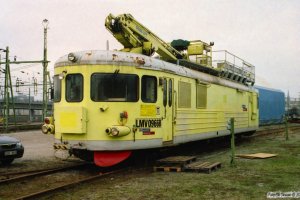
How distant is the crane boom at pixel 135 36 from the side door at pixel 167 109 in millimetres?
2078

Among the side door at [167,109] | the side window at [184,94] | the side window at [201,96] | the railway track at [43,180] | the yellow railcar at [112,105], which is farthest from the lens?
the side window at [201,96]

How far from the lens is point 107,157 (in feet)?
32.6

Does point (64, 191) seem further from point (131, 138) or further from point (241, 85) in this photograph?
point (241, 85)

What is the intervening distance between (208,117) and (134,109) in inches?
188

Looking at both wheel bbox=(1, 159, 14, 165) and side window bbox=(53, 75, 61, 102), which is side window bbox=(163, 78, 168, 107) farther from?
wheel bbox=(1, 159, 14, 165)

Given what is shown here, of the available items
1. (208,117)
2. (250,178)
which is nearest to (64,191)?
(250,178)

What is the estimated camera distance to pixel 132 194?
774 centimetres

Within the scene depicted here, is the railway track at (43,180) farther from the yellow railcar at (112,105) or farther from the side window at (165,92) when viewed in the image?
the side window at (165,92)

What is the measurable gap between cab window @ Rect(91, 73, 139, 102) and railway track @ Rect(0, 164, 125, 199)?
1.93 meters

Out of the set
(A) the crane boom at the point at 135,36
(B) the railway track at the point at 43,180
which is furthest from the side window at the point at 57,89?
(A) the crane boom at the point at 135,36

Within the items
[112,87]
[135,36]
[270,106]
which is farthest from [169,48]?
[270,106]

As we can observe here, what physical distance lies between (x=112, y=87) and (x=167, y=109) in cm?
192

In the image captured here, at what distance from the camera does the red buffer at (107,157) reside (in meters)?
9.91

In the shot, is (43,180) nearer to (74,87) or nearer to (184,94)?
(74,87)
